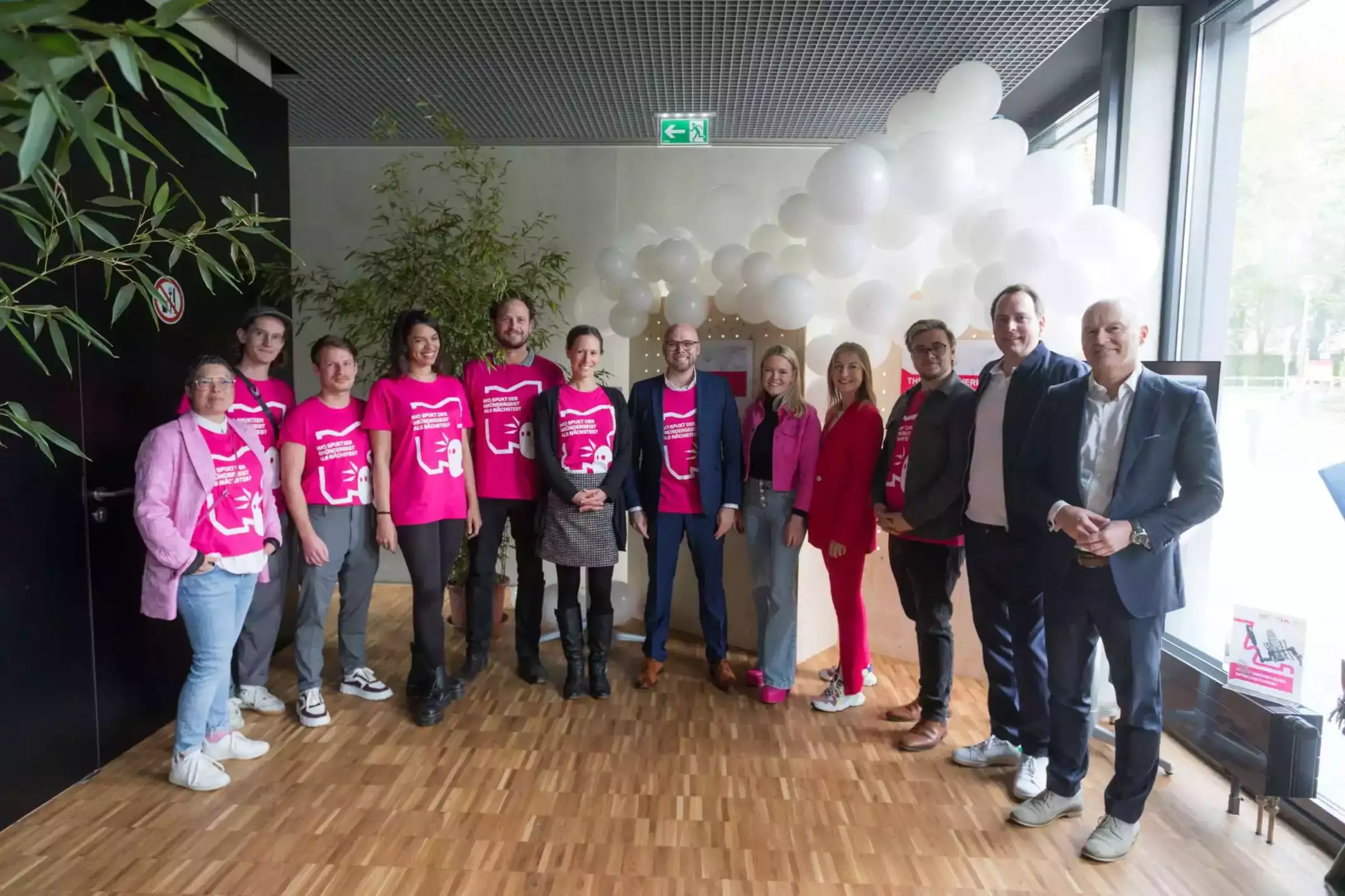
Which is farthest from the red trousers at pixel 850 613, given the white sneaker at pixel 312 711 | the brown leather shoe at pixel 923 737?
the white sneaker at pixel 312 711

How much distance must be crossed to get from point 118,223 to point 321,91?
1542 mm

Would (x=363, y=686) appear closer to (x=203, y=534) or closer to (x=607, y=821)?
(x=203, y=534)

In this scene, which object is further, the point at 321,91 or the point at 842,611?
the point at 321,91

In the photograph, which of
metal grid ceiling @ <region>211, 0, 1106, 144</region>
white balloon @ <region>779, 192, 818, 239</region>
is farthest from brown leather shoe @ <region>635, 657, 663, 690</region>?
metal grid ceiling @ <region>211, 0, 1106, 144</region>

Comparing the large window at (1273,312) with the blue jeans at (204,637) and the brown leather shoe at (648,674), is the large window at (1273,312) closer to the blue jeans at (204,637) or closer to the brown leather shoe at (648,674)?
the brown leather shoe at (648,674)

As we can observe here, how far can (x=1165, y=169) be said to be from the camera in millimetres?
3188

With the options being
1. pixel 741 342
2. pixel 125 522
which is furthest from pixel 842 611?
pixel 125 522

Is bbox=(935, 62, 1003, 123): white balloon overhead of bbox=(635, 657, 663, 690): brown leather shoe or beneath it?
overhead

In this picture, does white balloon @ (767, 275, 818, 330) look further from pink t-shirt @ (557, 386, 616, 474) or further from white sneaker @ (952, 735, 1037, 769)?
white sneaker @ (952, 735, 1037, 769)

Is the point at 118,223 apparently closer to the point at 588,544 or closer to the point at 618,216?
the point at 588,544

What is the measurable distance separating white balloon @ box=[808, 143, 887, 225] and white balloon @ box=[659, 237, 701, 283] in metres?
0.78

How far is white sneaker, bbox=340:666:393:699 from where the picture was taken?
3.27 metres

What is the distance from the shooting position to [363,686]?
3.29 metres

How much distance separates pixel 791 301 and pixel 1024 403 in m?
1.15
